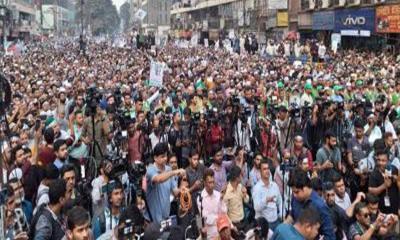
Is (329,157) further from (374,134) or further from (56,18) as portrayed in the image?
(56,18)

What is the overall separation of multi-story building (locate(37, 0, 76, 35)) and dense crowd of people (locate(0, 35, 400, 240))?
82215mm

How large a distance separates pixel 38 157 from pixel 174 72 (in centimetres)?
1592

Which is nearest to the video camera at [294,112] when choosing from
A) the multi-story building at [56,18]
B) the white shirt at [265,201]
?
the white shirt at [265,201]

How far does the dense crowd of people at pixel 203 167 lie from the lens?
5668 mm

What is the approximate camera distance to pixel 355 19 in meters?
35.2

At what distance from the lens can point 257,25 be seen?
56406 mm

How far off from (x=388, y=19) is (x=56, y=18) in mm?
98872

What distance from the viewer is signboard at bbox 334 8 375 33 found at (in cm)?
3353

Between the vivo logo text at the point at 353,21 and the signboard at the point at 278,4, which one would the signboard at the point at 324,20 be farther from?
the signboard at the point at 278,4

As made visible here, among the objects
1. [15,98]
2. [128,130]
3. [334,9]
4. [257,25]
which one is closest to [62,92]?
[15,98]

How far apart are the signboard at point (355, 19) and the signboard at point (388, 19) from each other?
79cm

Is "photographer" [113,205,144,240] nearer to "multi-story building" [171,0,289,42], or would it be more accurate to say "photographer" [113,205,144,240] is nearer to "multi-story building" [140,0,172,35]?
"multi-story building" [171,0,289,42]

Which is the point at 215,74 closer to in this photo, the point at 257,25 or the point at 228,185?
the point at 228,185

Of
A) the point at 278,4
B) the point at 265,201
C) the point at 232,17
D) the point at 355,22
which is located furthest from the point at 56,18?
the point at 265,201
